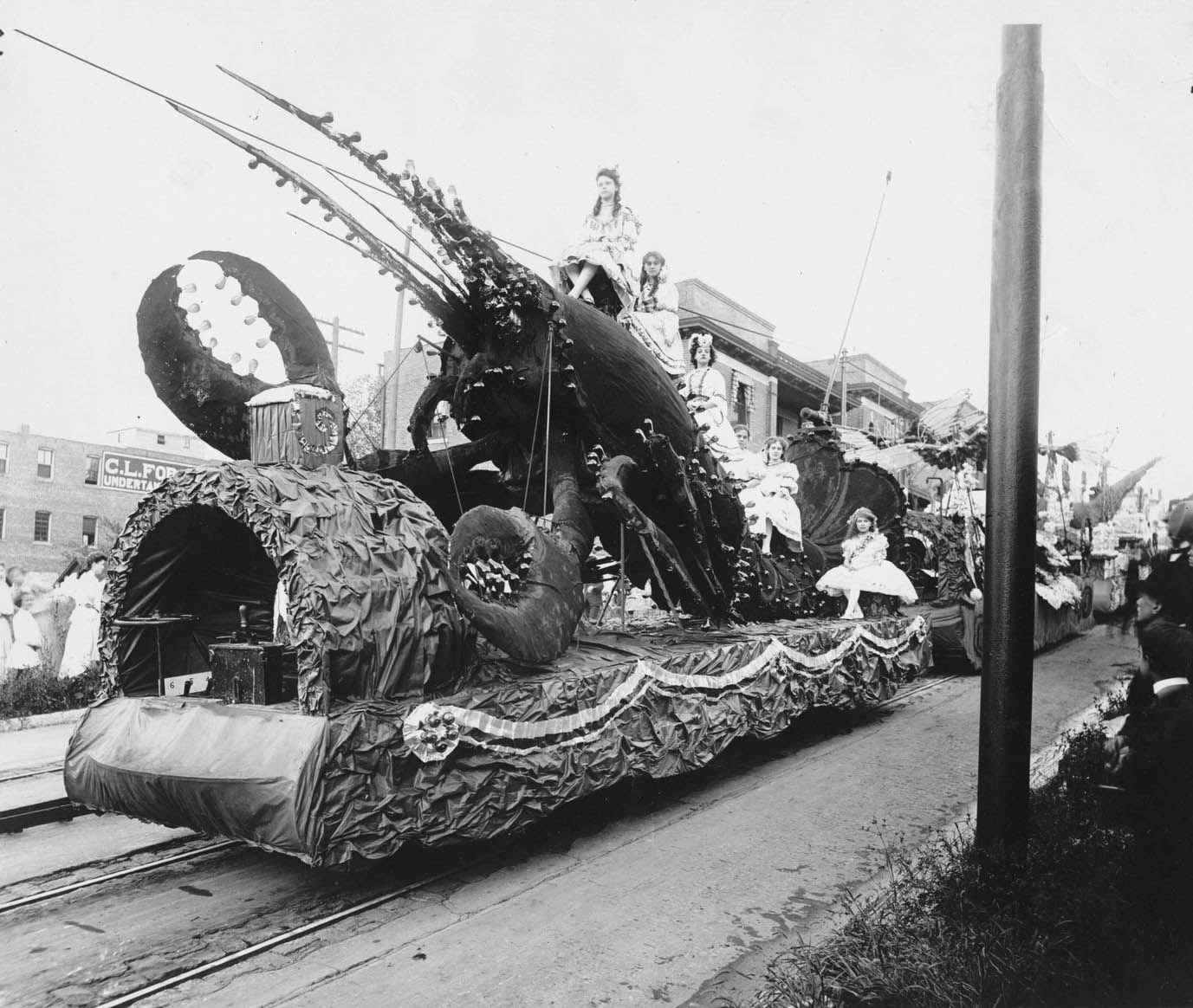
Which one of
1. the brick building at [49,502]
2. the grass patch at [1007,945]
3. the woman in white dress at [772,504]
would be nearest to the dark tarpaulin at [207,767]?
the grass patch at [1007,945]

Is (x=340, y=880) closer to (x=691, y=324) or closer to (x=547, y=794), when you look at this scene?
(x=547, y=794)

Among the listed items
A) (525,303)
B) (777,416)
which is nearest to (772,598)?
(525,303)

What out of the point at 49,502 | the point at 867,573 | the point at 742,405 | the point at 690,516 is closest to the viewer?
the point at 690,516

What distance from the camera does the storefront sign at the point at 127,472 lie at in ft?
46.3

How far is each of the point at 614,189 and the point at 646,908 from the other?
6.82m

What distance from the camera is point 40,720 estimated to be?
Answer: 10328mm

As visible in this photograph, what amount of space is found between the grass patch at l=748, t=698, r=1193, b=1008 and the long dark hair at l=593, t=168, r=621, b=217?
678 centimetres

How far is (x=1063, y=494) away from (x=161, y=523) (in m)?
20.0

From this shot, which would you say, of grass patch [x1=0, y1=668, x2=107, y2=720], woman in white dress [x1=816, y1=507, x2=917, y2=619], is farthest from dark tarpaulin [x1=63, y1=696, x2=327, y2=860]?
woman in white dress [x1=816, y1=507, x2=917, y2=619]

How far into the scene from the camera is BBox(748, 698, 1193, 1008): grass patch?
3.32 meters

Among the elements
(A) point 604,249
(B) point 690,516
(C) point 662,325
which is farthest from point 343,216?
(C) point 662,325

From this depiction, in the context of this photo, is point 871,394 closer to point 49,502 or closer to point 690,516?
point 49,502

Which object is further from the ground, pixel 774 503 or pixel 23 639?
pixel 774 503

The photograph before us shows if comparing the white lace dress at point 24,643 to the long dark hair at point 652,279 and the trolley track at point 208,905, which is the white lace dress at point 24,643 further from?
the long dark hair at point 652,279
